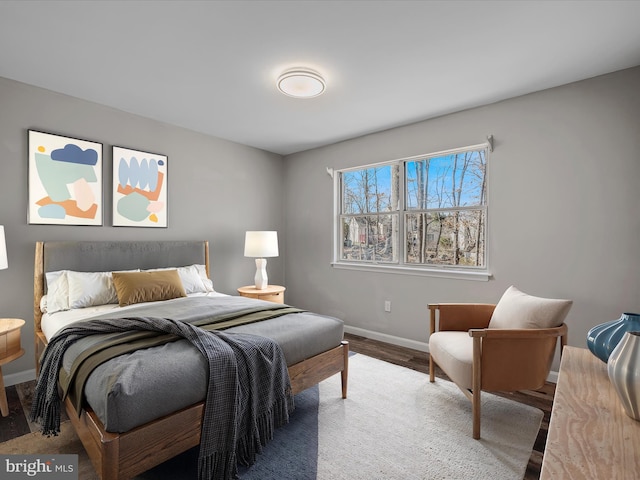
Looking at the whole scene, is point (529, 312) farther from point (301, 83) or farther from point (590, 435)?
point (301, 83)

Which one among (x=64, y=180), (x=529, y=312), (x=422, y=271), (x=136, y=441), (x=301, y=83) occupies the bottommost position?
(x=136, y=441)

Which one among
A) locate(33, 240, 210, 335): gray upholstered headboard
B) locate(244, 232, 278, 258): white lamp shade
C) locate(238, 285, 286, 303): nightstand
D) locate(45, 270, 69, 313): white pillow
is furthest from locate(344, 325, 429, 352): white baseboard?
locate(45, 270, 69, 313): white pillow

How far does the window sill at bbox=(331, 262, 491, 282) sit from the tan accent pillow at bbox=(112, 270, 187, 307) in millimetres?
1996

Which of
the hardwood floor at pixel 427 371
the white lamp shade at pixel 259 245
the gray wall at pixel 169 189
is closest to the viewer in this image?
the hardwood floor at pixel 427 371

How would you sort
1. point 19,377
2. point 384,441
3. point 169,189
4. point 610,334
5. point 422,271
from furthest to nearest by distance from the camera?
point 169,189 < point 422,271 < point 19,377 < point 384,441 < point 610,334

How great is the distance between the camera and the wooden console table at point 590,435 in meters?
0.83

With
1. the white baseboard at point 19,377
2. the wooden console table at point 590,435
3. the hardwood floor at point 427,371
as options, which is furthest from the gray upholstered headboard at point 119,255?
the wooden console table at point 590,435

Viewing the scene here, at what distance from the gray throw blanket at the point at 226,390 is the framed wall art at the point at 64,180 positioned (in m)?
1.48

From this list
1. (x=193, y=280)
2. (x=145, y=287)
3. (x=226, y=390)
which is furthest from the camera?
(x=193, y=280)

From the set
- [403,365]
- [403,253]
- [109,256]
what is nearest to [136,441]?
[109,256]

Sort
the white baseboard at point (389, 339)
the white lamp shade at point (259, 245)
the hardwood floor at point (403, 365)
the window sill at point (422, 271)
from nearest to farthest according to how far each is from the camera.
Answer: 1. the hardwood floor at point (403, 365)
2. the window sill at point (422, 271)
3. the white baseboard at point (389, 339)
4. the white lamp shade at point (259, 245)

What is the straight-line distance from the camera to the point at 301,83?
262 cm

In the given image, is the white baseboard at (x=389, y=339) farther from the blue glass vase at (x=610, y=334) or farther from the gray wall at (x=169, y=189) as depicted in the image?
the blue glass vase at (x=610, y=334)

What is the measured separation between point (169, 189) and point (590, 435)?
3.86 metres
